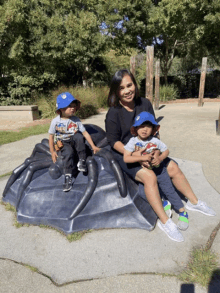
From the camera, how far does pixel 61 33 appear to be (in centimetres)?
1081

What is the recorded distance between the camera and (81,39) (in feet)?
36.3

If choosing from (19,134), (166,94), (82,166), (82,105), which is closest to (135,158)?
(82,166)

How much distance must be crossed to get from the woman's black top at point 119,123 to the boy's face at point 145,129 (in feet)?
1.22

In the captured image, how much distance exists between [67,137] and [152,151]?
996mm

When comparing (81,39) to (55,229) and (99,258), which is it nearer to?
(55,229)

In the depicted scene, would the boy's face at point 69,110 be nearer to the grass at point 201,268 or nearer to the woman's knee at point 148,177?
the woman's knee at point 148,177

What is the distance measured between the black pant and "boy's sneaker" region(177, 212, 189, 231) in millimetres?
1243

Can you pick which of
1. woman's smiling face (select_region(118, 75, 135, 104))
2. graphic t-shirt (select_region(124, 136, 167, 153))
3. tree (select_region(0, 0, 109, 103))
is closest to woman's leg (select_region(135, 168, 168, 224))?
graphic t-shirt (select_region(124, 136, 167, 153))

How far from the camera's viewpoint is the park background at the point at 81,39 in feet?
34.6

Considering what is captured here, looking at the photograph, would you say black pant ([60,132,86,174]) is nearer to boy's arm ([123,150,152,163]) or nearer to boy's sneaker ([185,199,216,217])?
boy's arm ([123,150,152,163])

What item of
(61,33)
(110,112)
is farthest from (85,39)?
(110,112)

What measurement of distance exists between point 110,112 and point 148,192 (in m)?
0.98

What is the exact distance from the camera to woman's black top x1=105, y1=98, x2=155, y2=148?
2.66 metres

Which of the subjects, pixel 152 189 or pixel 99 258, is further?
pixel 152 189
